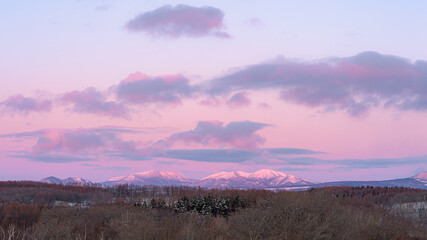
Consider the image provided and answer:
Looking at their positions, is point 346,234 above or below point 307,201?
below

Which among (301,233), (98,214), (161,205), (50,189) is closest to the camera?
(301,233)

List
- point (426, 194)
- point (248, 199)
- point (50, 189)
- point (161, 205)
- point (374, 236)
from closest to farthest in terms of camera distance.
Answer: point (374, 236) < point (161, 205) < point (248, 199) < point (426, 194) < point (50, 189)

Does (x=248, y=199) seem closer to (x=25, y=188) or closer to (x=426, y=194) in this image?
(x=426, y=194)

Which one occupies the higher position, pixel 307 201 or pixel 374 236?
pixel 307 201

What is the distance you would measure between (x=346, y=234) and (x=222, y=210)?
54.5m

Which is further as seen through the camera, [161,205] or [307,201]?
[161,205]

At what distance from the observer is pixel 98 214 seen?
90.2 metres

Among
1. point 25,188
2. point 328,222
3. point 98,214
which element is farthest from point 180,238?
point 25,188

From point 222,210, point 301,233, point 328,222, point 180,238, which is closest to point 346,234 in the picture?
point 328,222

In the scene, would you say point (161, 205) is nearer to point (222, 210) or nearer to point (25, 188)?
point (222, 210)

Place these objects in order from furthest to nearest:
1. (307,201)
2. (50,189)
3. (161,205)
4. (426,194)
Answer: (50,189), (426,194), (161,205), (307,201)

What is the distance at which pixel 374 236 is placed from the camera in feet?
171

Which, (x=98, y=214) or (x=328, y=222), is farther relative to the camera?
(x=98, y=214)

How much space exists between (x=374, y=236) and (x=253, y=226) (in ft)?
68.7
